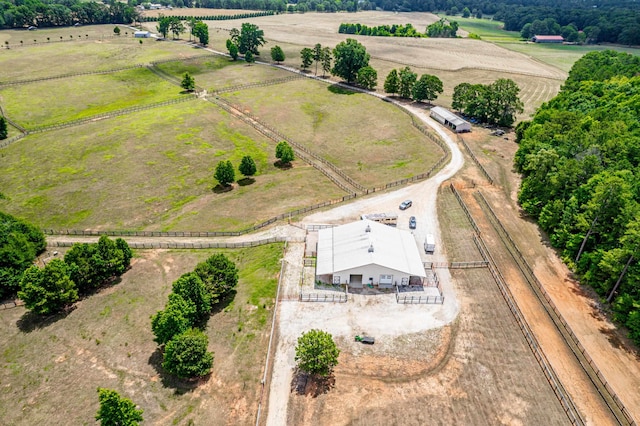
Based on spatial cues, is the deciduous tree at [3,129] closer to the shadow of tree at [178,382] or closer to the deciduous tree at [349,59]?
the shadow of tree at [178,382]

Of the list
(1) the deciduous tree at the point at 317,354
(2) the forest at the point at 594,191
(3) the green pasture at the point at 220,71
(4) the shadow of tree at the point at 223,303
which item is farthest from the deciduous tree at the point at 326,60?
(1) the deciduous tree at the point at 317,354

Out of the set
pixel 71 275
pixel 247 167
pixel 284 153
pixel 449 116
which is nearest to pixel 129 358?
pixel 71 275

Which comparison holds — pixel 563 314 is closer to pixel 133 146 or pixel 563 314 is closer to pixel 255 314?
pixel 255 314

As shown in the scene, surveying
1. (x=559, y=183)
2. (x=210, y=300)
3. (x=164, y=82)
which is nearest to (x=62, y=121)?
(x=164, y=82)

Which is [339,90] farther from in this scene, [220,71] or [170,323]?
[170,323]

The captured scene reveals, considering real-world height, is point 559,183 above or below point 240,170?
above

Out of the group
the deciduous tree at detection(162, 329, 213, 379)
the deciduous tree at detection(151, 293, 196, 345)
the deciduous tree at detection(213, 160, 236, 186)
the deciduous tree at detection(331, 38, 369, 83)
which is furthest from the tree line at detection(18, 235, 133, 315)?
the deciduous tree at detection(331, 38, 369, 83)
